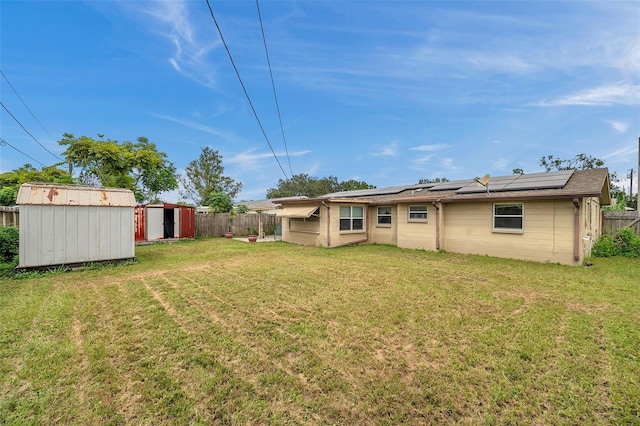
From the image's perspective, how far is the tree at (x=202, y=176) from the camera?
38.2 m

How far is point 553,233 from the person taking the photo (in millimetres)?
8953

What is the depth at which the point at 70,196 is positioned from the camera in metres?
7.99

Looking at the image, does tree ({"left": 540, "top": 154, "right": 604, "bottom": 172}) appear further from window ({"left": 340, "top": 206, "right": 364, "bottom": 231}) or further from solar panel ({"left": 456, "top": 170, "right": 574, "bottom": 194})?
window ({"left": 340, "top": 206, "right": 364, "bottom": 231})

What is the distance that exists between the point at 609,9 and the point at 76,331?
15.7 m

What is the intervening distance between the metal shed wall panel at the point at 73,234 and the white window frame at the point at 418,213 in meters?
11.4

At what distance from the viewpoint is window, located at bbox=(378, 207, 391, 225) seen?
14.1m

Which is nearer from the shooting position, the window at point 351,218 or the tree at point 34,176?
the window at point 351,218

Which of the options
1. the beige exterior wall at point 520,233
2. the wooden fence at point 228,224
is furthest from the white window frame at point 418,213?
the wooden fence at point 228,224

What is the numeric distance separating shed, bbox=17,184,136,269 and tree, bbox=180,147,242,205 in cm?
3042

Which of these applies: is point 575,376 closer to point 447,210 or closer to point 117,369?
point 117,369

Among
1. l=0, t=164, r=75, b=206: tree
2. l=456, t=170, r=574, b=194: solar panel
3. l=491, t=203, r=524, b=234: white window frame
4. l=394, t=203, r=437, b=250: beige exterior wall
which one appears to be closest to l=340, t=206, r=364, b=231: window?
l=394, t=203, r=437, b=250: beige exterior wall

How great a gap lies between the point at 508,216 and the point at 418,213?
3.51m

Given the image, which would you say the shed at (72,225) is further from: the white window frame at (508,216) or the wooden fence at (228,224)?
the white window frame at (508,216)

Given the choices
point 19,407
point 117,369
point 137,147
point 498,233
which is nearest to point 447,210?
A: point 498,233
